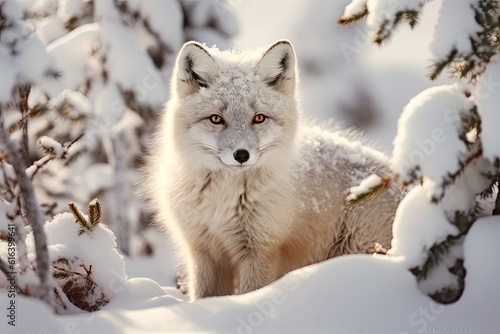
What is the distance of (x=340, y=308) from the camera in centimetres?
323

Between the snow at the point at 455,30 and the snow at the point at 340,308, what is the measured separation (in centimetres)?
100

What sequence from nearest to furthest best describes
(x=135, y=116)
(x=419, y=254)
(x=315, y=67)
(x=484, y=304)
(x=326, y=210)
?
(x=484, y=304)
(x=419, y=254)
(x=326, y=210)
(x=135, y=116)
(x=315, y=67)

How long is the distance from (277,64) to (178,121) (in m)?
0.96

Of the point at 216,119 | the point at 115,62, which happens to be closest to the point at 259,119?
the point at 216,119

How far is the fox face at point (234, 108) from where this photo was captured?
15.8 feet

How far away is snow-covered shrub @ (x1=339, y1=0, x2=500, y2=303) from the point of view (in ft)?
11.2

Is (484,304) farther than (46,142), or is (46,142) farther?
(46,142)

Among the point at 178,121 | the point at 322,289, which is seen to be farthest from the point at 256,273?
the point at 322,289

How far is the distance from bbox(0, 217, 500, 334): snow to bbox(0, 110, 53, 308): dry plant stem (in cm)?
17

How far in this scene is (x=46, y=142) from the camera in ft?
14.1

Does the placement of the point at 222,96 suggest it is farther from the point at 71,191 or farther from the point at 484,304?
the point at 71,191

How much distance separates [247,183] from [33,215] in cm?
194

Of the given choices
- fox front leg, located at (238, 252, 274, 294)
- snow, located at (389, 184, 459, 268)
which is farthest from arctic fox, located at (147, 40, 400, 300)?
snow, located at (389, 184, 459, 268)

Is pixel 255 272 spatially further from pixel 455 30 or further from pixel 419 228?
pixel 455 30
